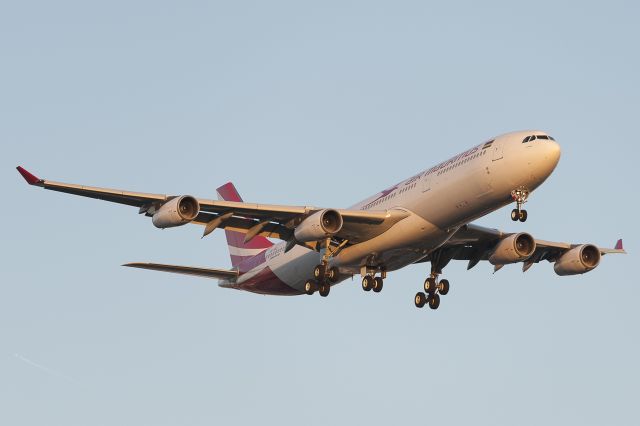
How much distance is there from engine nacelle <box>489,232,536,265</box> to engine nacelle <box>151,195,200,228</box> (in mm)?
16398

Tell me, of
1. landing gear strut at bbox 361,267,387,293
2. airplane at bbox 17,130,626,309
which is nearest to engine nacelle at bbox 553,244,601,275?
airplane at bbox 17,130,626,309

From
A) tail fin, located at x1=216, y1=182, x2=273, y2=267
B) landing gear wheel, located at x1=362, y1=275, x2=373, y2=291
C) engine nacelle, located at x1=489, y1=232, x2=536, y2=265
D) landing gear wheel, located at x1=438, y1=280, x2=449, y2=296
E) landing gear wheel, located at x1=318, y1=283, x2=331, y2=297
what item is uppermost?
tail fin, located at x1=216, y1=182, x2=273, y2=267

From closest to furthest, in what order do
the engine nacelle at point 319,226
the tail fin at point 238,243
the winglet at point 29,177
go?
the winglet at point 29,177 < the engine nacelle at point 319,226 < the tail fin at point 238,243

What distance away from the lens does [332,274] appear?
191ft

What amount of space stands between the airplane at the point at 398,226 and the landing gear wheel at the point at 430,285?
51 millimetres

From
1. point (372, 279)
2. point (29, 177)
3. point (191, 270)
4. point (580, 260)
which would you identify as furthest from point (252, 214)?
point (580, 260)

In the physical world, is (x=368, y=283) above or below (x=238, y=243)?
below

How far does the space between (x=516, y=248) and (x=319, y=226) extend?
11.5 meters

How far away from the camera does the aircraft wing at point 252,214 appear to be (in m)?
53.2

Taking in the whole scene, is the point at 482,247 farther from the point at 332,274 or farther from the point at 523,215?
the point at 523,215

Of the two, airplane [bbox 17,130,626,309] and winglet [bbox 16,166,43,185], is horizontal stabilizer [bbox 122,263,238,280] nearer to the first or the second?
airplane [bbox 17,130,626,309]

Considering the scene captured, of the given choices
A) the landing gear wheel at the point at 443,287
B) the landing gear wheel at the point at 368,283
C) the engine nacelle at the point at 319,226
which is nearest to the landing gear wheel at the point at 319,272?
the landing gear wheel at the point at 368,283

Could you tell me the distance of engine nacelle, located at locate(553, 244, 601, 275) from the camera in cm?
6284

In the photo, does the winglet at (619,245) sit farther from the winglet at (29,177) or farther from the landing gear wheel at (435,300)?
the winglet at (29,177)
